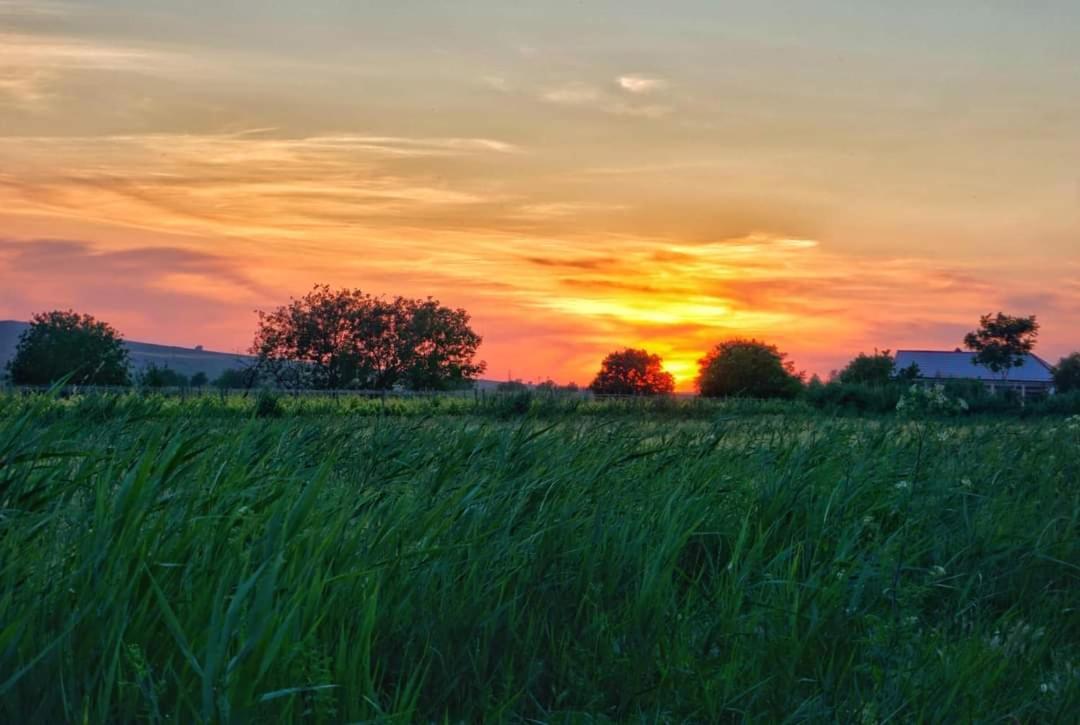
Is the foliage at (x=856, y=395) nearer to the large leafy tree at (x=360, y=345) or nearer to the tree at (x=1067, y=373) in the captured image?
the large leafy tree at (x=360, y=345)

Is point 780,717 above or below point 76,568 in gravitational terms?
below

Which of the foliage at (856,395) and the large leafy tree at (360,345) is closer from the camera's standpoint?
the foliage at (856,395)

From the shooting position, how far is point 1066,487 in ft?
31.6

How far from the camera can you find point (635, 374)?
82562 millimetres

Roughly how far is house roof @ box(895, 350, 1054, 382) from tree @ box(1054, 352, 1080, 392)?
3.20ft

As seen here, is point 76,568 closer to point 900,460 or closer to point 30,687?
point 30,687

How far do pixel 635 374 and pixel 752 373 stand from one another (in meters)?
17.0

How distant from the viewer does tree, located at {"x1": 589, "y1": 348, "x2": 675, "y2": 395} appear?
81.8 metres

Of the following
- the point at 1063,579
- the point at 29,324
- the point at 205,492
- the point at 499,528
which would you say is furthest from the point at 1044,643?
the point at 29,324

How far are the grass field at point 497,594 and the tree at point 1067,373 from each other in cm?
9420

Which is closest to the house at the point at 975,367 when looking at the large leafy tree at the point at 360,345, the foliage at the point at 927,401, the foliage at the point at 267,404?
the large leafy tree at the point at 360,345

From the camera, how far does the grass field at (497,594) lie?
348 centimetres

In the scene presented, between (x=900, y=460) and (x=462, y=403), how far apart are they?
101 ft

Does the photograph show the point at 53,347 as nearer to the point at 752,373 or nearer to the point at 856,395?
the point at 752,373
